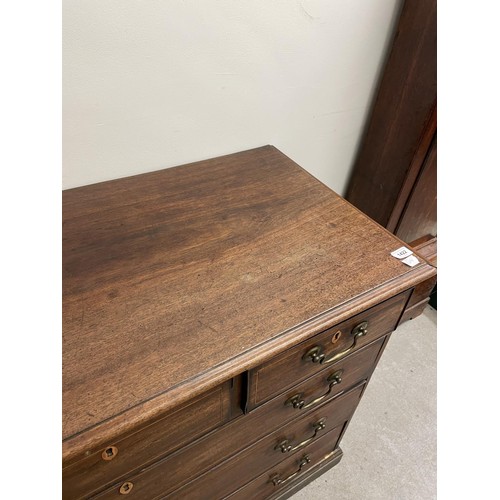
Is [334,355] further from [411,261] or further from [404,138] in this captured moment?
[404,138]

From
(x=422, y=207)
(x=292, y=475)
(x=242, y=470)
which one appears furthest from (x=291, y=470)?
(x=422, y=207)

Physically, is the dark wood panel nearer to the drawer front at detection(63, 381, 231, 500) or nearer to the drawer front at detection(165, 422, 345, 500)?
the drawer front at detection(165, 422, 345, 500)

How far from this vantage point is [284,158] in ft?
3.40

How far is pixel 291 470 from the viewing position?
110 cm

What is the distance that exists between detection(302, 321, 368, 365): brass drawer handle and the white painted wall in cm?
55

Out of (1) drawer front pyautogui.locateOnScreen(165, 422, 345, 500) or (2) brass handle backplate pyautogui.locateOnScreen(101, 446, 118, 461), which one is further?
A: (1) drawer front pyautogui.locateOnScreen(165, 422, 345, 500)

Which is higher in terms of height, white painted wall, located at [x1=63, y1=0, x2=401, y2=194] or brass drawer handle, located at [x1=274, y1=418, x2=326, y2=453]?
white painted wall, located at [x1=63, y1=0, x2=401, y2=194]

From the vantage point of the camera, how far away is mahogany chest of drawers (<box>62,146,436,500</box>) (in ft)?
1.78

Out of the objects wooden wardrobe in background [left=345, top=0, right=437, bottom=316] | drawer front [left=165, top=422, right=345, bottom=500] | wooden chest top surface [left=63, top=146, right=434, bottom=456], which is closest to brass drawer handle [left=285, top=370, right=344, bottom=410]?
drawer front [left=165, top=422, right=345, bottom=500]

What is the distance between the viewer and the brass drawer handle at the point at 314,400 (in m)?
0.79

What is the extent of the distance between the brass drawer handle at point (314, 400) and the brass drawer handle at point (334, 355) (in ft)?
0.30
